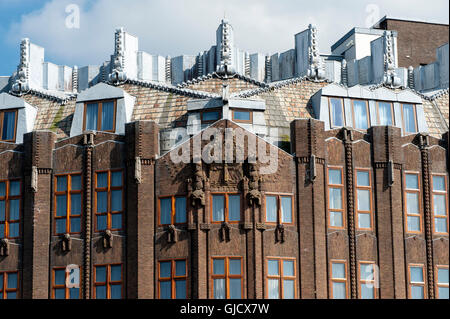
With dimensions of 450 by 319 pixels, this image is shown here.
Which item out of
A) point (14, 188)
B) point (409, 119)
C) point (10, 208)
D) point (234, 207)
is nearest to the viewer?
point (234, 207)

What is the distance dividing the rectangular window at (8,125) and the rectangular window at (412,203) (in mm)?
19533

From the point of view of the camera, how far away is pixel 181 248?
174 ft

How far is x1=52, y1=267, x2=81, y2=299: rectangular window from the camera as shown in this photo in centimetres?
5391

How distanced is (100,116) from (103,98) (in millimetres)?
919

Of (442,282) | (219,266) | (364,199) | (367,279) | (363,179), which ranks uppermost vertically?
(363,179)

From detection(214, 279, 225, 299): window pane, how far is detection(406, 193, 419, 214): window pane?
10.1 m

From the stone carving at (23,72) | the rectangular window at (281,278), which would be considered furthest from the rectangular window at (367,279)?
the stone carving at (23,72)

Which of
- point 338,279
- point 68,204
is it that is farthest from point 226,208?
point 68,204

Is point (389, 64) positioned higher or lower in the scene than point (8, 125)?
higher

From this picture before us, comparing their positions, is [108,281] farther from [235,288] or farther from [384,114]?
[384,114]

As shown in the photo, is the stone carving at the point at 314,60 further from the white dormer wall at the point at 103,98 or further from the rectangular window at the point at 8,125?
the rectangular window at the point at 8,125

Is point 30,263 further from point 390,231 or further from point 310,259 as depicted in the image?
point 390,231

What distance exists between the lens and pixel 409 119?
59.0 m
